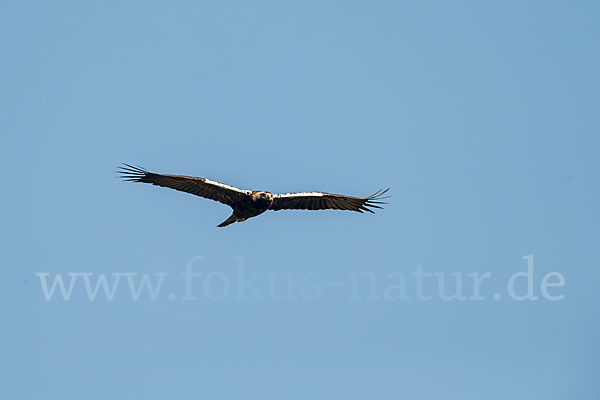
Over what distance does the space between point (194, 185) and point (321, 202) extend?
397 centimetres

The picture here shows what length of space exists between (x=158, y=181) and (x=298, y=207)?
4359mm

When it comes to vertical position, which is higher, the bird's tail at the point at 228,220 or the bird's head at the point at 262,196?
the bird's head at the point at 262,196

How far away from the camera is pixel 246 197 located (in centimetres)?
3400

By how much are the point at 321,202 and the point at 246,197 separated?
2591mm

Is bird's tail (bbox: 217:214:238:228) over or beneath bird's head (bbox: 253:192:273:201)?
beneath

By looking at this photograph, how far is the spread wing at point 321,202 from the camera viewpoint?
113 ft

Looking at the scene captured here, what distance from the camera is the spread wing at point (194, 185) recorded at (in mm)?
33719

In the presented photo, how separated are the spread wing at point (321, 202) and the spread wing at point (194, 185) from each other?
1.25 m

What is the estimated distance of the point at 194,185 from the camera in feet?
112

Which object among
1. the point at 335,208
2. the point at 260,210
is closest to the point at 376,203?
the point at 335,208

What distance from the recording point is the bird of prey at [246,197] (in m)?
33.9

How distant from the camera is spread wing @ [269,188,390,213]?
34.5 meters

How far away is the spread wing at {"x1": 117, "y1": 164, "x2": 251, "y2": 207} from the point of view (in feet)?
111

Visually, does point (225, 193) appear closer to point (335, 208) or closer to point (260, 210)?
point (260, 210)
